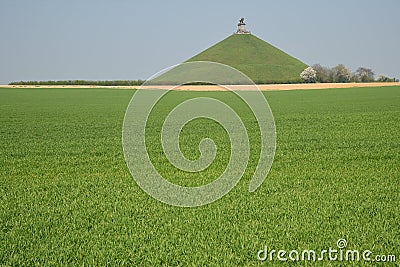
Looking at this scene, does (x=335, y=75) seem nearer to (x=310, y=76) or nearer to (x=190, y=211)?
(x=310, y=76)

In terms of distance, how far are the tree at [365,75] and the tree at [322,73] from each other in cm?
847

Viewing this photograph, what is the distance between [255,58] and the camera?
6924 inches

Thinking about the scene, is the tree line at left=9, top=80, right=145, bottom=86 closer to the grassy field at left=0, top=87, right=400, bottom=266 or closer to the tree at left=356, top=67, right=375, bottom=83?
the tree at left=356, top=67, right=375, bottom=83

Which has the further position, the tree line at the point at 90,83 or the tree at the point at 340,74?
the tree at the point at 340,74

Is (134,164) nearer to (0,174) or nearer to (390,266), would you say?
(0,174)

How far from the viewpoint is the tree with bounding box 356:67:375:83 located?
415 ft

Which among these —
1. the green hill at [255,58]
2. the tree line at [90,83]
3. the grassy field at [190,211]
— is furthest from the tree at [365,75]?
the grassy field at [190,211]

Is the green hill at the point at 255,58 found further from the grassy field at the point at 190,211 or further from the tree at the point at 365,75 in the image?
the grassy field at the point at 190,211

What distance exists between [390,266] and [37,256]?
4893 mm

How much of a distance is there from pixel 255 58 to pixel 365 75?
55.3 m

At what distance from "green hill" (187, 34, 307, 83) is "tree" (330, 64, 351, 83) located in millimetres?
18966

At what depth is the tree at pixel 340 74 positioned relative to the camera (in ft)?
425

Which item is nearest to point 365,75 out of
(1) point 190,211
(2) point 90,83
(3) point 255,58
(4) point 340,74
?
(4) point 340,74

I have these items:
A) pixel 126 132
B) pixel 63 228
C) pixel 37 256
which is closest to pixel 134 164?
pixel 63 228
